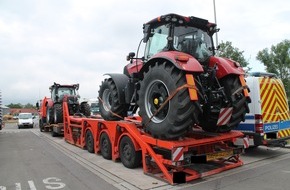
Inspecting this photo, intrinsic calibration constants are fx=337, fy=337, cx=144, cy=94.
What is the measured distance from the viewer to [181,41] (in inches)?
311

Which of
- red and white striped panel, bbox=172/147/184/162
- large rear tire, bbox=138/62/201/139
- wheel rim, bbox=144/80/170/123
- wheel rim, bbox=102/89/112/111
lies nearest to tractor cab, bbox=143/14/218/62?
large rear tire, bbox=138/62/201/139

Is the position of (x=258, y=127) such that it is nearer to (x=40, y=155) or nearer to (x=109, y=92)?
(x=109, y=92)

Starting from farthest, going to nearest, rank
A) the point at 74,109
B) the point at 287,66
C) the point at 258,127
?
the point at 287,66 → the point at 74,109 → the point at 258,127

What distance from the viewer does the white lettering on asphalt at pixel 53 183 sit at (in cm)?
713

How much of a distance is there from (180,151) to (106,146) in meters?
3.80

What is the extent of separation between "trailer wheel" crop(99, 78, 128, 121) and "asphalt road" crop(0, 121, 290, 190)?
1.38 metres

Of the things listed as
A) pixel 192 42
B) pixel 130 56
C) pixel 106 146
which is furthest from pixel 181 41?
pixel 106 146

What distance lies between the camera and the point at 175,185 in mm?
6902

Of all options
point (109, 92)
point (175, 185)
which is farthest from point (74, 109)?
point (175, 185)

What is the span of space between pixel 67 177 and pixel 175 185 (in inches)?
105

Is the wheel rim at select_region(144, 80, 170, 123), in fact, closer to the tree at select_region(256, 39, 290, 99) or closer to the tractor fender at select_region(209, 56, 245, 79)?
the tractor fender at select_region(209, 56, 245, 79)

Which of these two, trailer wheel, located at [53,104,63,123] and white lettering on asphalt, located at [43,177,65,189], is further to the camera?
trailer wheel, located at [53,104,63,123]

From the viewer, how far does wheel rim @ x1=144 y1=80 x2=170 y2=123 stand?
736cm

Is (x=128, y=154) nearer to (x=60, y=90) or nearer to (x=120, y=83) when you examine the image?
(x=120, y=83)
